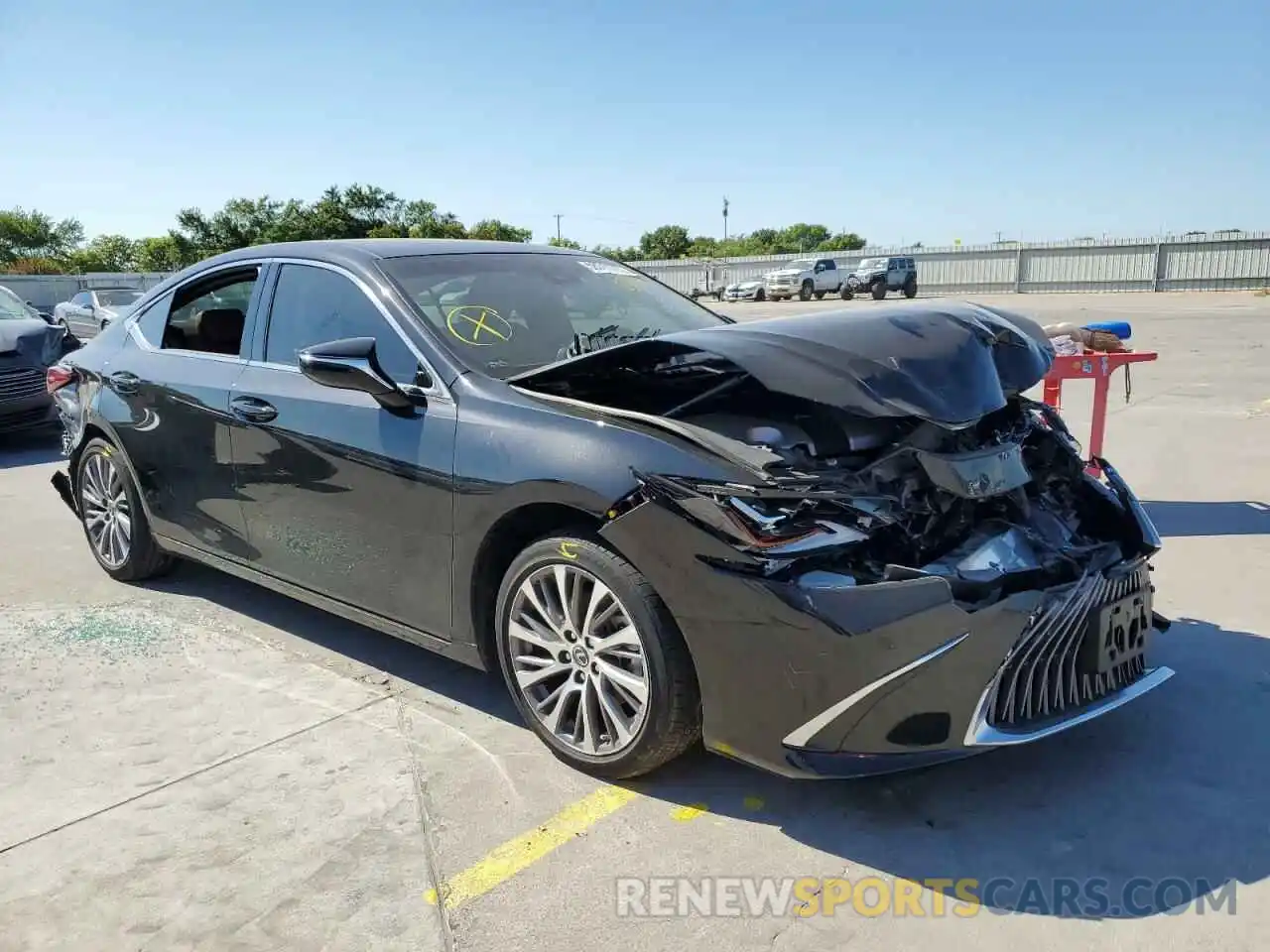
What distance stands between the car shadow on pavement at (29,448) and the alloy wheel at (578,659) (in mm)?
7551

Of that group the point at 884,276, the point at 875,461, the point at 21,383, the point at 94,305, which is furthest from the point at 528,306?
the point at 884,276

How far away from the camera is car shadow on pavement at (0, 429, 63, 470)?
8.95 m

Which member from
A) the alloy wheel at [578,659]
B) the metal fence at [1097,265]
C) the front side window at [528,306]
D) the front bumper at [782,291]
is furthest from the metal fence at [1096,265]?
the alloy wheel at [578,659]

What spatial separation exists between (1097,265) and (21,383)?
43.8 meters

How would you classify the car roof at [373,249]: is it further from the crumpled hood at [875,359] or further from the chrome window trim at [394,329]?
the crumpled hood at [875,359]

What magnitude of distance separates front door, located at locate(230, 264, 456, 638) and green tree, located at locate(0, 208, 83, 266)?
213 feet

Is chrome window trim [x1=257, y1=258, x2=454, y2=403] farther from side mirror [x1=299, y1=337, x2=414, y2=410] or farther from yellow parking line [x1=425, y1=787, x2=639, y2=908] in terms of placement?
yellow parking line [x1=425, y1=787, x2=639, y2=908]

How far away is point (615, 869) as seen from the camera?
103 inches

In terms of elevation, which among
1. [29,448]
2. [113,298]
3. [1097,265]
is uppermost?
[1097,265]

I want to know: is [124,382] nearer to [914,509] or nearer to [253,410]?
[253,410]

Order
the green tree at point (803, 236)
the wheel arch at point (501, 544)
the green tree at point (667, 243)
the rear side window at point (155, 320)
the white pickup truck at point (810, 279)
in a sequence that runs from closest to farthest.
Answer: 1. the wheel arch at point (501, 544)
2. the rear side window at point (155, 320)
3. the white pickup truck at point (810, 279)
4. the green tree at point (667, 243)
5. the green tree at point (803, 236)

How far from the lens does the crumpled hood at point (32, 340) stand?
9234 millimetres

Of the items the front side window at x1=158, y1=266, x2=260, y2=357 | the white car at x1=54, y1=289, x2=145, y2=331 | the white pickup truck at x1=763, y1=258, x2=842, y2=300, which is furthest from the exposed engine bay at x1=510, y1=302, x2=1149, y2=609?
the white pickup truck at x1=763, y1=258, x2=842, y2=300

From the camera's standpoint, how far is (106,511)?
202 inches
